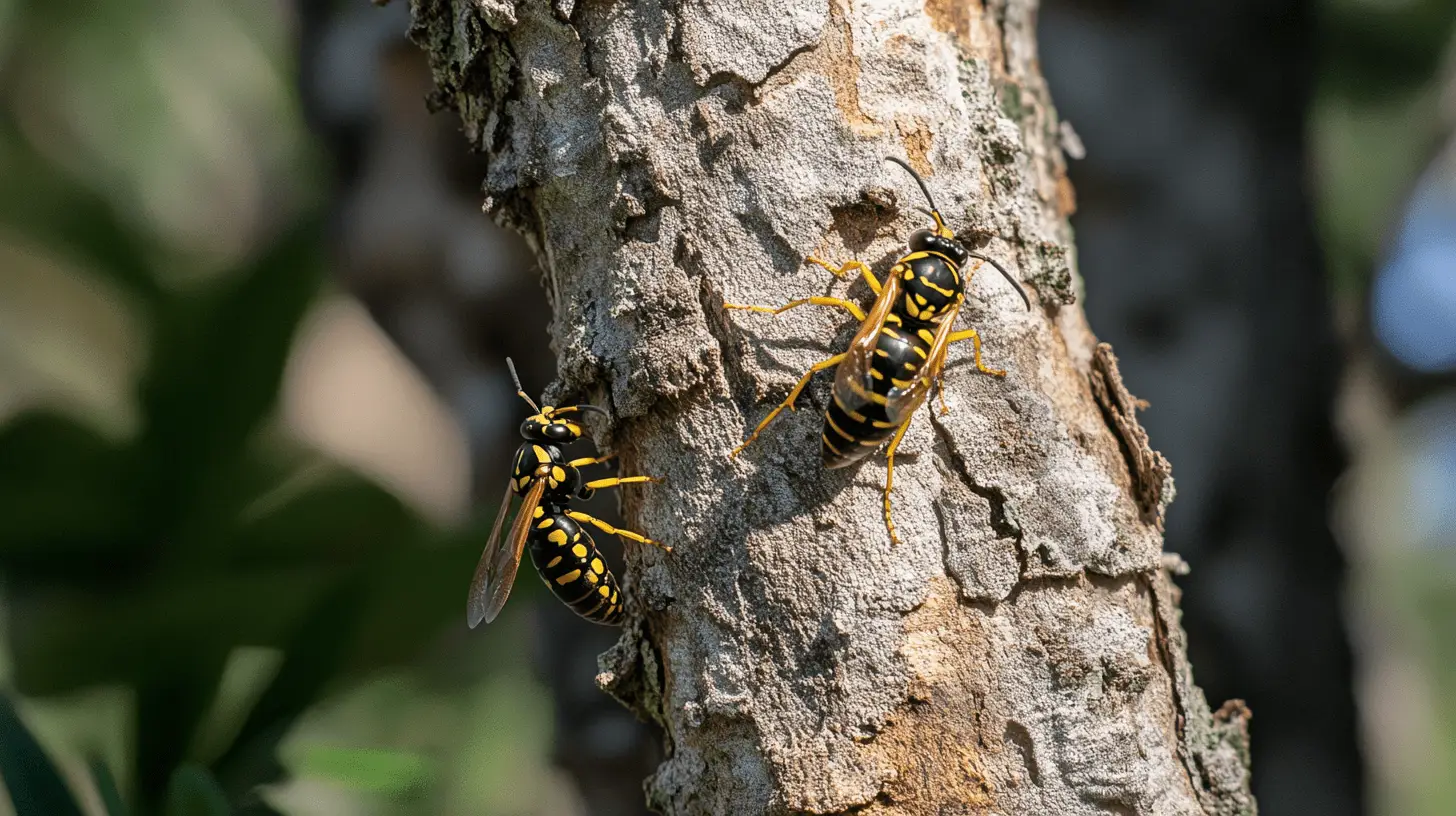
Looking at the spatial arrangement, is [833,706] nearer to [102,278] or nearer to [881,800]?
[881,800]

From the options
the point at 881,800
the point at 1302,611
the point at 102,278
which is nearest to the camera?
the point at 881,800

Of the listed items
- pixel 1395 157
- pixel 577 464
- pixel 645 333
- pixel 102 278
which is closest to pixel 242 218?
pixel 102 278

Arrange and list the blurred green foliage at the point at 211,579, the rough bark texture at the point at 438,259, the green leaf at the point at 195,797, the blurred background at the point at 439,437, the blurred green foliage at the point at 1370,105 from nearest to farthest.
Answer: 1. the green leaf at the point at 195,797
2. the blurred green foliage at the point at 211,579
3. the blurred background at the point at 439,437
4. the rough bark texture at the point at 438,259
5. the blurred green foliage at the point at 1370,105

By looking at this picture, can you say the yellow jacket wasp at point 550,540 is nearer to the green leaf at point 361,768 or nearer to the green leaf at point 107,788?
the green leaf at point 361,768

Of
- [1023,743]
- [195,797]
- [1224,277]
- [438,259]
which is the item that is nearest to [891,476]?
[1023,743]

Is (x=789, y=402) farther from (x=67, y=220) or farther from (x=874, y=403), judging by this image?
(x=67, y=220)

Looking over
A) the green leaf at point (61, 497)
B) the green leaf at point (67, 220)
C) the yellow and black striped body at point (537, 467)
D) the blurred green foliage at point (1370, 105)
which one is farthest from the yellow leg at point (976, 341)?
the blurred green foliage at point (1370, 105)

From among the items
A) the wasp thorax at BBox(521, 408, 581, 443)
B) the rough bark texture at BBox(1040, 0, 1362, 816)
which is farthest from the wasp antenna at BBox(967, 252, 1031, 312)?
the rough bark texture at BBox(1040, 0, 1362, 816)
